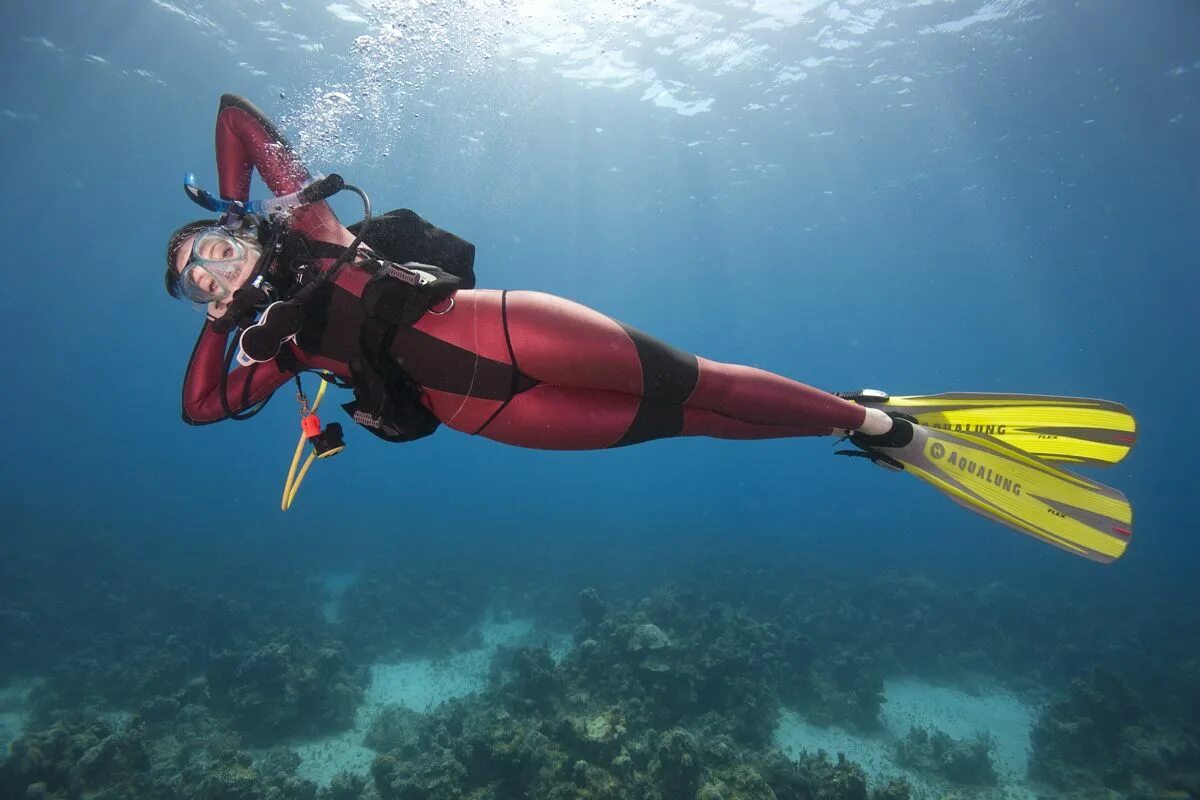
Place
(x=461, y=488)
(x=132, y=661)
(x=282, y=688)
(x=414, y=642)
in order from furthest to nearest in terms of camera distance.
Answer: (x=461, y=488)
(x=414, y=642)
(x=132, y=661)
(x=282, y=688)

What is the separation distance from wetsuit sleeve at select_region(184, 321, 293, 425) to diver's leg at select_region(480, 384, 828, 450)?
1.36m

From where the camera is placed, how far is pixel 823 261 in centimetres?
4922

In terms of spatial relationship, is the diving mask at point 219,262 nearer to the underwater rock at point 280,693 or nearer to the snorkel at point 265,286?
the snorkel at point 265,286

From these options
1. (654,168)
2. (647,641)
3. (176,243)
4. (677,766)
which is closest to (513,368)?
(176,243)

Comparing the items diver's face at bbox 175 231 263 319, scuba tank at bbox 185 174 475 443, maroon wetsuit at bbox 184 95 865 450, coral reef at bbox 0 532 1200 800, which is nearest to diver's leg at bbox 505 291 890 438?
maroon wetsuit at bbox 184 95 865 450

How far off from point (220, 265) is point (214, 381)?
2.46 ft

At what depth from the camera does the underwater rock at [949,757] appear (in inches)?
375

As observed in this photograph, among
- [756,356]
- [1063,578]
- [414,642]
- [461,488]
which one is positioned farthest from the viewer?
[756,356]

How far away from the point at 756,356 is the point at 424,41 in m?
95.5

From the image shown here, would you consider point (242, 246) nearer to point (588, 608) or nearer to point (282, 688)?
point (282, 688)

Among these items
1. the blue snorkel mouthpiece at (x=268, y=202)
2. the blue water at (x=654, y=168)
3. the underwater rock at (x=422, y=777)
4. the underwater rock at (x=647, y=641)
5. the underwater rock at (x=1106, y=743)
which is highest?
the blue water at (x=654, y=168)

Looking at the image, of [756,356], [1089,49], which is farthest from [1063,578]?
[756,356]

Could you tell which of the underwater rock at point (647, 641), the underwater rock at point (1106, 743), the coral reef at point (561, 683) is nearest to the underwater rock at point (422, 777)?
the coral reef at point (561, 683)

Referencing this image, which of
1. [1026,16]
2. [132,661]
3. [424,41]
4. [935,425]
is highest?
[1026,16]
